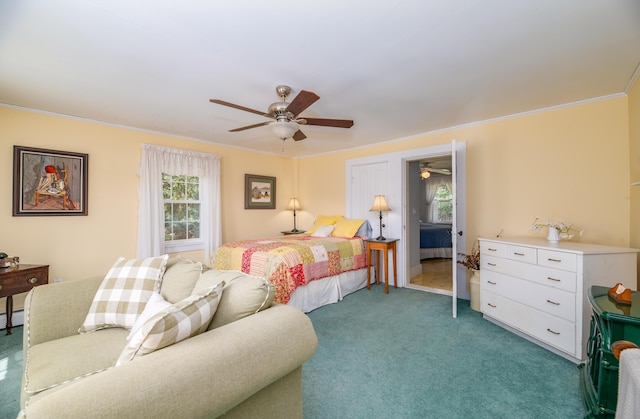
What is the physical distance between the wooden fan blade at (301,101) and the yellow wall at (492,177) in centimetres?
251

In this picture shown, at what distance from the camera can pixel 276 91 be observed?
255 cm

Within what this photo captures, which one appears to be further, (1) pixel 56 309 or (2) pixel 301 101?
(2) pixel 301 101

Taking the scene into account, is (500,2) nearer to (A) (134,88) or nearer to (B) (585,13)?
(B) (585,13)

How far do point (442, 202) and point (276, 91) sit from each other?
7.16m

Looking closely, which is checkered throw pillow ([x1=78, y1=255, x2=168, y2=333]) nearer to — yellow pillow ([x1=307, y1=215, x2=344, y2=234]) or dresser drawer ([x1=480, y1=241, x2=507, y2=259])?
dresser drawer ([x1=480, y1=241, x2=507, y2=259])

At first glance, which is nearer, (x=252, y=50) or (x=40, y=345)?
(x=40, y=345)

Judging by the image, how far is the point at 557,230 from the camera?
2693 mm

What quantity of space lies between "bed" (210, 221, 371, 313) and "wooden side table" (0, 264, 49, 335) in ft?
5.49

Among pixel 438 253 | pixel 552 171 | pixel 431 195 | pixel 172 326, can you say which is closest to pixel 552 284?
pixel 552 171

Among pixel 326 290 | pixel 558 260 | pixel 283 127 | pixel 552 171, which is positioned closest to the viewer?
pixel 558 260

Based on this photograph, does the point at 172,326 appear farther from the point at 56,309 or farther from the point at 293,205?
the point at 293,205

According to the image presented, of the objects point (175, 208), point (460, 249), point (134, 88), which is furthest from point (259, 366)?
point (175, 208)

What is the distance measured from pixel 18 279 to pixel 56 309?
1565mm

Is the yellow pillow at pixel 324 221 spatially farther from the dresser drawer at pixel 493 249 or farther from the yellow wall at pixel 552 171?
the dresser drawer at pixel 493 249
